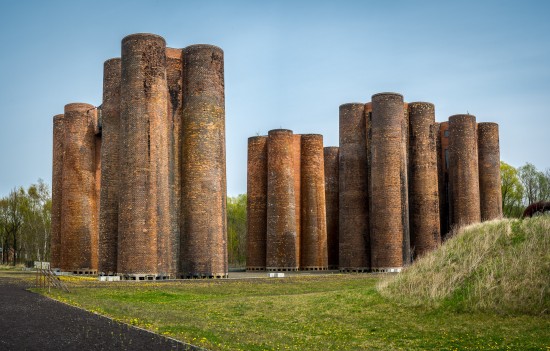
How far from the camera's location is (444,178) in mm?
56500

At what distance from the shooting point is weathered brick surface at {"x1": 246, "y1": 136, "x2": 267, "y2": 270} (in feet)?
178

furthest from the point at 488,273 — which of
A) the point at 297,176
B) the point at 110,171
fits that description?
the point at 297,176

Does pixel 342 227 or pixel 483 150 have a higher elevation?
pixel 483 150

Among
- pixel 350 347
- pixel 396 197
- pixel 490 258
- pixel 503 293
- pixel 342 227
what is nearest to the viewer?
pixel 350 347

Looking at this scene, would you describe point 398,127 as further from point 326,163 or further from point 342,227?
point 326,163

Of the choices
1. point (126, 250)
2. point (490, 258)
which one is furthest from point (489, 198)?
point (490, 258)

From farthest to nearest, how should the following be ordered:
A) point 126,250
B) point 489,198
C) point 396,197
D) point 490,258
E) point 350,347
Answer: point 489,198 → point 396,197 → point 126,250 → point 490,258 → point 350,347

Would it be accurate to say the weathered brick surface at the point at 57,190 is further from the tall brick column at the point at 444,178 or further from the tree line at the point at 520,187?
the tree line at the point at 520,187

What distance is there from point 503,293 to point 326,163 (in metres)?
44.0

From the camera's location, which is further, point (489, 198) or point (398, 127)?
point (489, 198)

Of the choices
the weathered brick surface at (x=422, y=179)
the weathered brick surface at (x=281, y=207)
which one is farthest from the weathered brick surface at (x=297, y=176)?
the weathered brick surface at (x=422, y=179)

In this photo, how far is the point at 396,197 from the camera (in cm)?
4597

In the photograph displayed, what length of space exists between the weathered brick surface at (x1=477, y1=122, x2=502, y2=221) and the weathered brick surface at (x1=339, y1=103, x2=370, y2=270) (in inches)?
559

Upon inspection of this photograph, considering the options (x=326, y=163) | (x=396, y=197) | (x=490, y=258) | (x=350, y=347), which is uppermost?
(x=326, y=163)
